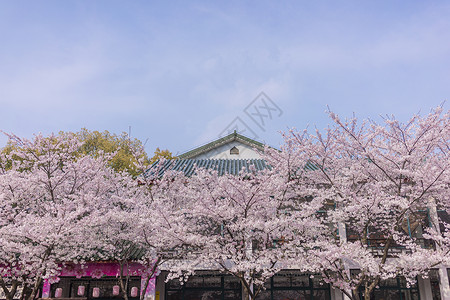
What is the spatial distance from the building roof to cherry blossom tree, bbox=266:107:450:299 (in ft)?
34.5

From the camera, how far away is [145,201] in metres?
15.0

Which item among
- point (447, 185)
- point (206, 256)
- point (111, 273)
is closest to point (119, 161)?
point (111, 273)

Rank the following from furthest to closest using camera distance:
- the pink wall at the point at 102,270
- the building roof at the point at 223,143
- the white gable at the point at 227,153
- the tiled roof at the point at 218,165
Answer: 1. the white gable at the point at 227,153
2. the building roof at the point at 223,143
3. the tiled roof at the point at 218,165
4. the pink wall at the point at 102,270

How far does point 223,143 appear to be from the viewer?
1040 inches

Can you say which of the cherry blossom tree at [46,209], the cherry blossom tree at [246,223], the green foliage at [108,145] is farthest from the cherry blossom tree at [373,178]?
the green foliage at [108,145]

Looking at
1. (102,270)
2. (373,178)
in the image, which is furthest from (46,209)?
(373,178)

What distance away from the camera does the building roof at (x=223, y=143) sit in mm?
25984

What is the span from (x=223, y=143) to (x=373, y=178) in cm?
1383

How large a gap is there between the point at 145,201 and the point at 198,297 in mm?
6002

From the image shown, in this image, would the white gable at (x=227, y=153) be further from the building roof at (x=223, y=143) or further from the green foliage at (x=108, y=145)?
the green foliage at (x=108, y=145)

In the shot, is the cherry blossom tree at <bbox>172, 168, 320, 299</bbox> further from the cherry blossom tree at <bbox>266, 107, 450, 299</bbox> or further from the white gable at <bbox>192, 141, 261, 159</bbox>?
the white gable at <bbox>192, 141, 261, 159</bbox>

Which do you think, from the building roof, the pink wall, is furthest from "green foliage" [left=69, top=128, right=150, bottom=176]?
the pink wall

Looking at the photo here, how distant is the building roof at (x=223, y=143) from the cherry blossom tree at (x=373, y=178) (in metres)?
10.5

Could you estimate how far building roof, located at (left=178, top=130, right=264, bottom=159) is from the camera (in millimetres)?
25984
